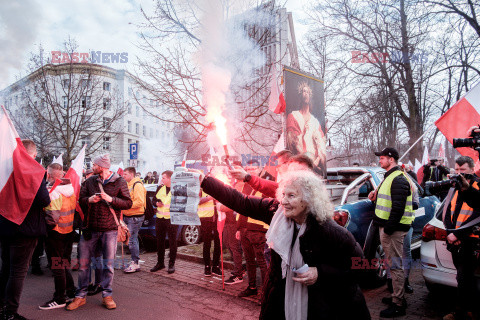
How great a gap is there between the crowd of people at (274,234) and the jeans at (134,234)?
22 mm

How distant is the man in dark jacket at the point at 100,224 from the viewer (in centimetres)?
485

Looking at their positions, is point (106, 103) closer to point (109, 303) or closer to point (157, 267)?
point (157, 267)

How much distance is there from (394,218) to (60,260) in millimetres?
4970

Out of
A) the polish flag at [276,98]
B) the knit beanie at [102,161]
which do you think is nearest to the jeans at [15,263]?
the knit beanie at [102,161]

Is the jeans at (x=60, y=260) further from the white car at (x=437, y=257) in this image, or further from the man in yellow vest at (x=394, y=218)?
the white car at (x=437, y=257)

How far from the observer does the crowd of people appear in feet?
7.11

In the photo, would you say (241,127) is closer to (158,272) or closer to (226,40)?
(226,40)

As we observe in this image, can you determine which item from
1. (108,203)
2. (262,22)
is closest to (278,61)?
(262,22)

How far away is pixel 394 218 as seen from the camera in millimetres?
4410

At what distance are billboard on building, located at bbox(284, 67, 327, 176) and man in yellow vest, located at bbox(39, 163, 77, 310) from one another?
160 inches

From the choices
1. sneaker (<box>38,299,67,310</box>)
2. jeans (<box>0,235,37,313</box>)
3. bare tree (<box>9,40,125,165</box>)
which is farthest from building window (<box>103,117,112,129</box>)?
jeans (<box>0,235,37,313</box>)

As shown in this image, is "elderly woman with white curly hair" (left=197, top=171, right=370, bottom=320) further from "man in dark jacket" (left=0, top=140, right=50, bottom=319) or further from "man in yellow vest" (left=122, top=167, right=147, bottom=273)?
"man in yellow vest" (left=122, top=167, right=147, bottom=273)

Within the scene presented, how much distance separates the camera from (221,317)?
446 cm

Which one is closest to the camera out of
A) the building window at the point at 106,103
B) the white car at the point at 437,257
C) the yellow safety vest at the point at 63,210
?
the white car at the point at 437,257
